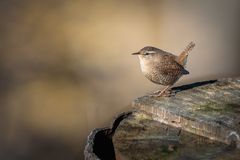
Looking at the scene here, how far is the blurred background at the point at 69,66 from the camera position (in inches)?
262

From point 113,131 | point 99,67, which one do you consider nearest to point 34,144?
point 99,67

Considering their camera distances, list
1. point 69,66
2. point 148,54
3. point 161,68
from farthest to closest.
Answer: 1. point 69,66
2. point 148,54
3. point 161,68

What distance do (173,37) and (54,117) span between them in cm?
179

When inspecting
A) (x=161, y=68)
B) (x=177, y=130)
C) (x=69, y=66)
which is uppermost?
(x=161, y=68)

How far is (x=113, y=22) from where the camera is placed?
22.8ft

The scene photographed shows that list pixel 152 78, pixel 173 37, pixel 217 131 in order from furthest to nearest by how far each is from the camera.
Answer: pixel 173 37 → pixel 152 78 → pixel 217 131

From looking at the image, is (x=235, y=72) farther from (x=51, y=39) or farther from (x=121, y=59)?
(x=51, y=39)

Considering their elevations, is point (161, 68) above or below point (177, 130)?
above

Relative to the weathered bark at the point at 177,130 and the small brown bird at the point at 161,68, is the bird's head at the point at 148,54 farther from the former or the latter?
the weathered bark at the point at 177,130

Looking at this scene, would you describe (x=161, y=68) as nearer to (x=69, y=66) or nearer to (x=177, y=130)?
(x=177, y=130)

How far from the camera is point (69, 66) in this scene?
6832mm

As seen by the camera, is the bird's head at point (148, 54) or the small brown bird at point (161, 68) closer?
the small brown bird at point (161, 68)

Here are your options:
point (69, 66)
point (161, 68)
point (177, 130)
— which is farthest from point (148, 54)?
point (69, 66)

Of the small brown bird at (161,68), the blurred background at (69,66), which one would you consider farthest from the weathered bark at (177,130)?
the blurred background at (69,66)
